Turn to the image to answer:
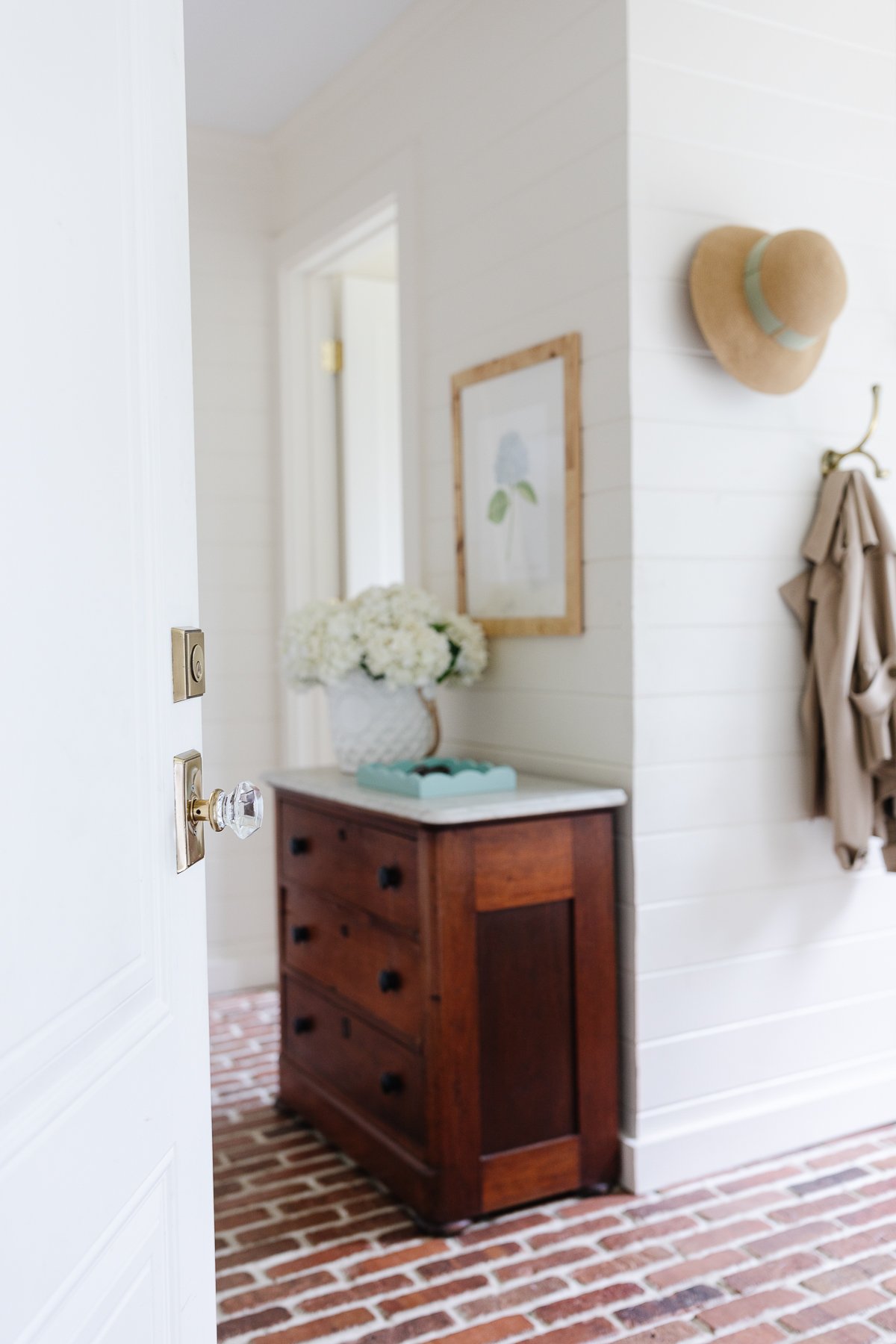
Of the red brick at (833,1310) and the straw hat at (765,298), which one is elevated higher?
the straw hat at (765,298)

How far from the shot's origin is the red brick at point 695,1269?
6.85 ft

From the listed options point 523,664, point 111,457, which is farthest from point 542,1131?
point 111,457

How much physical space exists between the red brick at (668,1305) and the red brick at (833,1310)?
134 mm

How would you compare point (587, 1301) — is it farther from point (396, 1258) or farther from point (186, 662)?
point (186, 662)

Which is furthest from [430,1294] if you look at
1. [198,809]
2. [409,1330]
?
[198,809]

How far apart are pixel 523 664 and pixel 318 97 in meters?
1.97

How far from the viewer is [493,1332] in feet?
6.39

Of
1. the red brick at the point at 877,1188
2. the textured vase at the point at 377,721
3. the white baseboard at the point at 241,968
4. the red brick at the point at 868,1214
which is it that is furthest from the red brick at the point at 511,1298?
the white baseboard at the point at 241,968

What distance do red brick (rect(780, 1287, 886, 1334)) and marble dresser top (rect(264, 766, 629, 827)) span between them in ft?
3.10

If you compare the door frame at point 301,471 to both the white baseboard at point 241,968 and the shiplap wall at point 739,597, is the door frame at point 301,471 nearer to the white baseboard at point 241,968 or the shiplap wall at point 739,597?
the white baseboard at point 241,968

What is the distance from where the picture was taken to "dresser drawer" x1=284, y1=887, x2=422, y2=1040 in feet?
7.84

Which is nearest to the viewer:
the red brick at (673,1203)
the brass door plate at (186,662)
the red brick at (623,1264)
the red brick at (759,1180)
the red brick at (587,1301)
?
the brass door plate at (186,662)

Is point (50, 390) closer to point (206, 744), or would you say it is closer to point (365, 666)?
point (365, 666)

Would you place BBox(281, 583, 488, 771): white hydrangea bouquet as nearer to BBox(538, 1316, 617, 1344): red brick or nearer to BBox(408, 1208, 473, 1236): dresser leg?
BBox(408, 1208, 473, 1236): dresser leg
